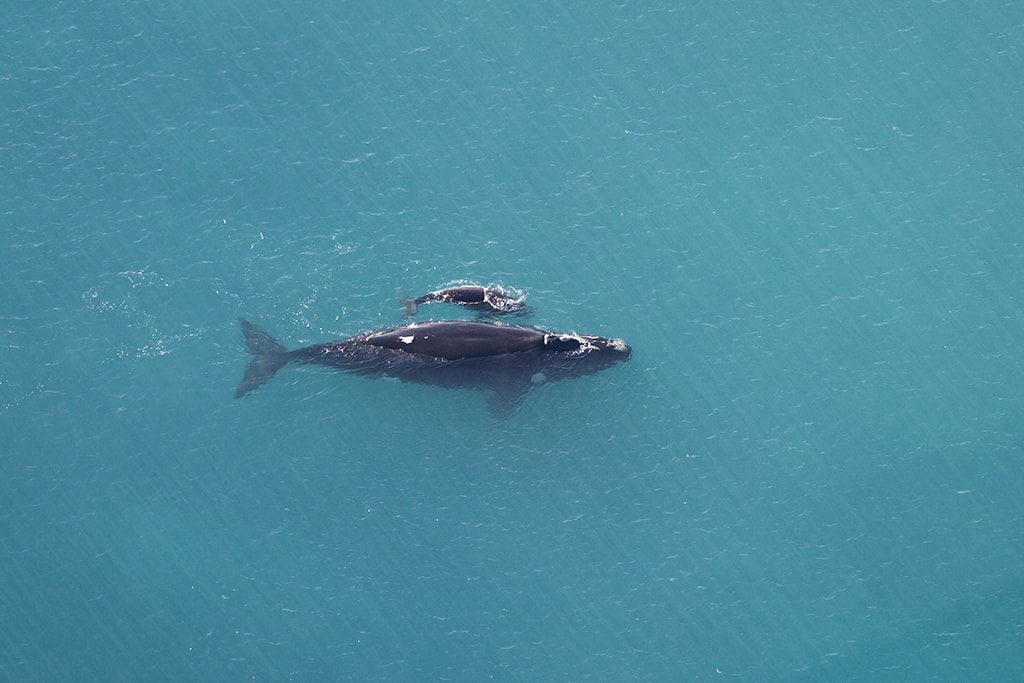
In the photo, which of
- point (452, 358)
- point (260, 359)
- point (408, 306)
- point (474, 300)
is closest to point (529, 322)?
point (474, 300)

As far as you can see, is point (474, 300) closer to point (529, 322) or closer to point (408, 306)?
point (529, 322)

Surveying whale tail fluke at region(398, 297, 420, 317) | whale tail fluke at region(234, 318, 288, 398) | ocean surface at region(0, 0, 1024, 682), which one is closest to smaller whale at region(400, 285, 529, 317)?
whale tail fluke at region(398, 297, 420, 317)

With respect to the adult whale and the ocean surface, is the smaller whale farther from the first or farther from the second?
the adult whale

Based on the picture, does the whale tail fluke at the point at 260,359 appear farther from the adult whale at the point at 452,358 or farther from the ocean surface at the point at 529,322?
the ocean surface at the point at 529,322

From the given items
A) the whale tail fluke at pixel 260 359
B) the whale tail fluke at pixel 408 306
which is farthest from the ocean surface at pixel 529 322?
the whale tail fluke at pixel 260 359

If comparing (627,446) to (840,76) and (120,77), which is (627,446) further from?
(120,77)

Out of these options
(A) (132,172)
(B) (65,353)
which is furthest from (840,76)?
(B) (65,353)
